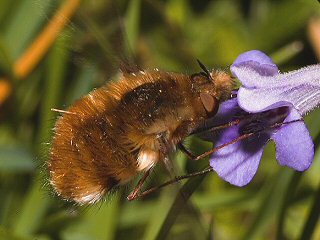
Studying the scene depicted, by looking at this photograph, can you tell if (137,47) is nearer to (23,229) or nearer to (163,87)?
(23,229)

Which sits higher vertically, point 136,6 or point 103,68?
point 103,68

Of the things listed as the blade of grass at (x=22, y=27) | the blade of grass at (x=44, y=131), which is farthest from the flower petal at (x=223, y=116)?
the blade of grass at (x=22, y=27)

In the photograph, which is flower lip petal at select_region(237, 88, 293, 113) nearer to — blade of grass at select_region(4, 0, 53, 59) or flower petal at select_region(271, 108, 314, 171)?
flower petal at select_region(271, 108, 314, 171)

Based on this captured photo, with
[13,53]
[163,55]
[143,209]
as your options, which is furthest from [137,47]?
[143,209]

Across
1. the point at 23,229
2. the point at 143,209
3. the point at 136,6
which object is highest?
the point at 136,6

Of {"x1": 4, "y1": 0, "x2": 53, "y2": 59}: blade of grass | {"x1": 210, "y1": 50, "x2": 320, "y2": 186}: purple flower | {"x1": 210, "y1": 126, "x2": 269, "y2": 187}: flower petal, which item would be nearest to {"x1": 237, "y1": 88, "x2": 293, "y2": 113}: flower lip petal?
{"x1": 210, "y1": 50, "x2": 320, "y2": 186}: purple flower

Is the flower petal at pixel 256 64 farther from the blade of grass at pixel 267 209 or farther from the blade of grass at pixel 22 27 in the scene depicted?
the blade of grass at pixel 22 27

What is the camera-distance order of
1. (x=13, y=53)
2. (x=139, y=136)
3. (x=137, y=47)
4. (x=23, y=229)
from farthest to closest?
1. (x=137, y=47)
2. (x=13, y=53)
3. (x=23, y=229)
4. (x=139, y=136)

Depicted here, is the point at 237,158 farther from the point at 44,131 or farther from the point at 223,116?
the point at 44,131
